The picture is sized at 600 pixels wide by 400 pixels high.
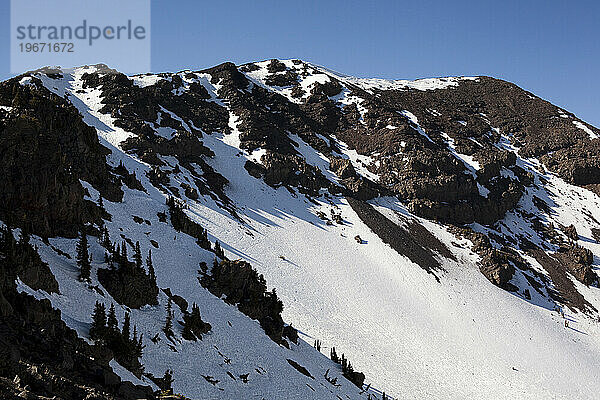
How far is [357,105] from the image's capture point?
3669 inches

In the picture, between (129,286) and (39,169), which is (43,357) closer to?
(129,286)

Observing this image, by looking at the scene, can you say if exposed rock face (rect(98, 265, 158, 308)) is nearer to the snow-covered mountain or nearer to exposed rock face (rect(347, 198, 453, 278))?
the snow-covered mountain

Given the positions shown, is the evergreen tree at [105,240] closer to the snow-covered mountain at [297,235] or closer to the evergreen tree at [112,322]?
the snow-covered mountain at [297,235]

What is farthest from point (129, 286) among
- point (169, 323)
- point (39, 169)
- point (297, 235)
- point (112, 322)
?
point (297, 235)

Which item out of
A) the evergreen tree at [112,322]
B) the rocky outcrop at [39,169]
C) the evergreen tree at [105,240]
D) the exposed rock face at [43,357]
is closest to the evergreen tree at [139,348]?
the evergreen tree at [112,322]

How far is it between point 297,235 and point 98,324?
37.5m

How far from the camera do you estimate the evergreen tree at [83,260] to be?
14844mm

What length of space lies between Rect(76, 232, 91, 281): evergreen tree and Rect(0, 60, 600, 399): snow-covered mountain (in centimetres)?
39

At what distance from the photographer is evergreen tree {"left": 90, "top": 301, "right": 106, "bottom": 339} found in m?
11.9

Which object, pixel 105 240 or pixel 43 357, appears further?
pixel 105 240

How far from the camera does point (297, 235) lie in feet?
161

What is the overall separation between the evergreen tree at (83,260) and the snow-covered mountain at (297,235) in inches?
15.2

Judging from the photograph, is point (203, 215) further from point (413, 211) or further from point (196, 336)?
point (413, 211)

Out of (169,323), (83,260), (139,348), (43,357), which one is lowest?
(169,323)
